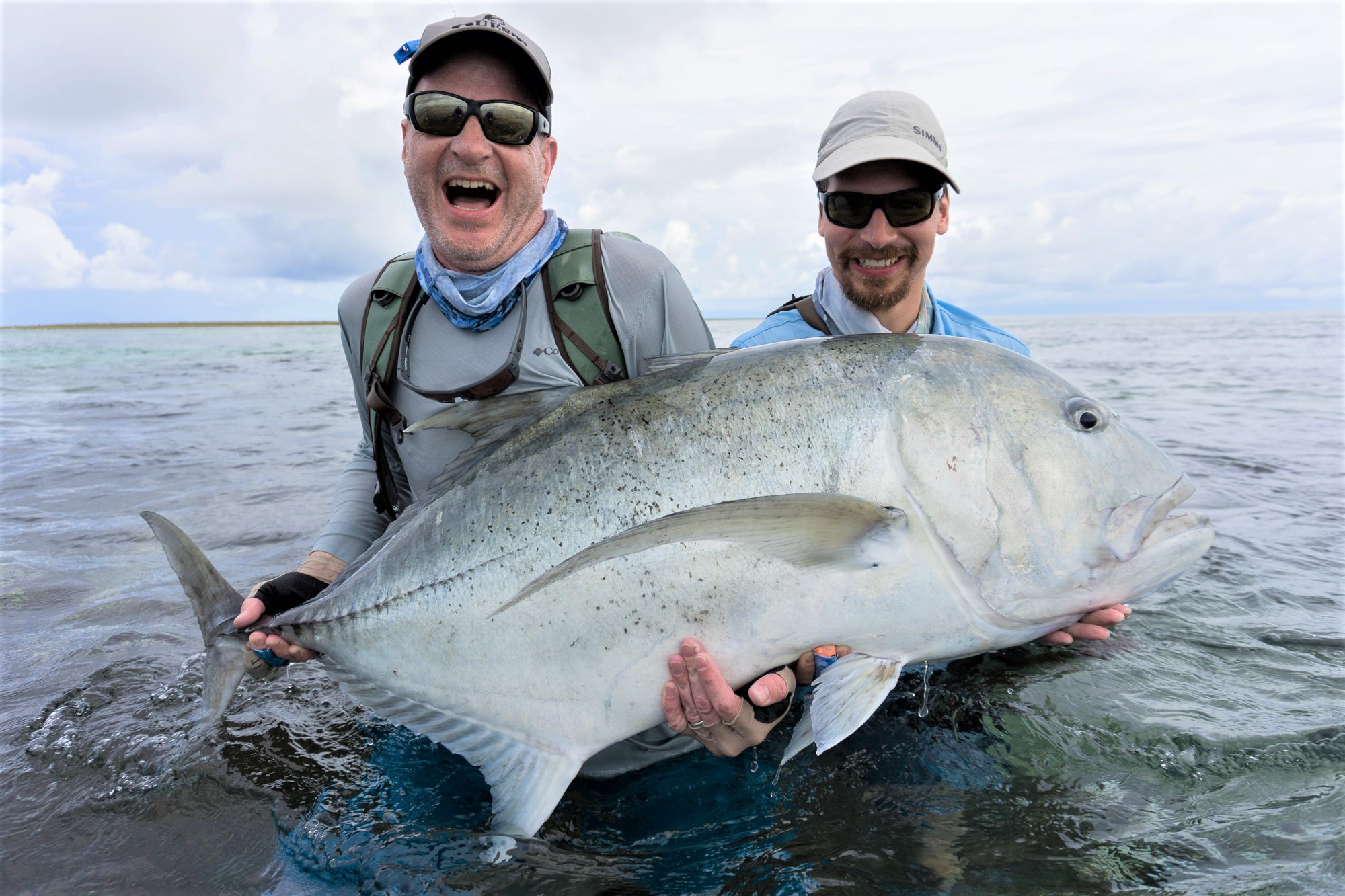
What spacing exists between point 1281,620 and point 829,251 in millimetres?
3515

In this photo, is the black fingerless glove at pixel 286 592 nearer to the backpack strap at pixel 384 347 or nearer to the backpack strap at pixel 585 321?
the backpack strap at pixel 384 347

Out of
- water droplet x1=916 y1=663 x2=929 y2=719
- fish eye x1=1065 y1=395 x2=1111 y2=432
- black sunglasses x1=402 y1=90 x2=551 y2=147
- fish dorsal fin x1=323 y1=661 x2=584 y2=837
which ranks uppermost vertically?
black sunglasses x1=402 y1=90 x2=551 y2=147

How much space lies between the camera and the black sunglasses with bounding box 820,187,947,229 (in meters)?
3.34

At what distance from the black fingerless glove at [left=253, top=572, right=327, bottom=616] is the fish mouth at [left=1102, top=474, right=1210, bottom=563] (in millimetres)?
2438

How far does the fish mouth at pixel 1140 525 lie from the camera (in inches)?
74.7

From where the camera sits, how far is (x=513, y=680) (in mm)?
2178

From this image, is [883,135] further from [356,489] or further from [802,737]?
[356,489]

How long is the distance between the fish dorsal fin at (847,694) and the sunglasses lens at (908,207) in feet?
6.87

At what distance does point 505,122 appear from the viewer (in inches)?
110

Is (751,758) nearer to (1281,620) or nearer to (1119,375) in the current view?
(1281,620)

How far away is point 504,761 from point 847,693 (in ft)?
3.39

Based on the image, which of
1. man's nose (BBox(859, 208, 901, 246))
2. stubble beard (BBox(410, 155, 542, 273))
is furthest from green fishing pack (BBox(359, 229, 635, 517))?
man's nose (BBox(859, 208, 901, 246))

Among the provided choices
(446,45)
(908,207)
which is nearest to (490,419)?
(446,45)

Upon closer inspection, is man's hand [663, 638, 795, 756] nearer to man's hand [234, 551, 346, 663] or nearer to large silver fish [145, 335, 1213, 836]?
large silver fish [145, 335, 1213, 836]
